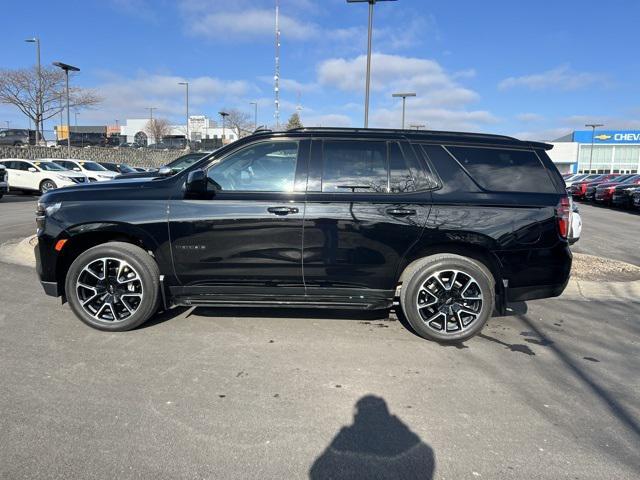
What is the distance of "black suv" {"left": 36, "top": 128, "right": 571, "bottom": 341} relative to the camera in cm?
431

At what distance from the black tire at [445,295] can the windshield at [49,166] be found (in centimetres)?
2074

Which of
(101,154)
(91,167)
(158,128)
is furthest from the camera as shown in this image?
(158,128)

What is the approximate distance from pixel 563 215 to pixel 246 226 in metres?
2.96

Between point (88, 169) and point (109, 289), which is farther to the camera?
point (88, 169)

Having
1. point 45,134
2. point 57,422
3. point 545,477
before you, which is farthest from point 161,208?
point 45,134

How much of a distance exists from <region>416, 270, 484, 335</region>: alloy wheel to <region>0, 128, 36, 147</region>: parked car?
42235 mm

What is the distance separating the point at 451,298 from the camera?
4445 millimetres

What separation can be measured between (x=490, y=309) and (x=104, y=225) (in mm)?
3723

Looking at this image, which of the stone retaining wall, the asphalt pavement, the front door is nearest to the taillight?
the front door

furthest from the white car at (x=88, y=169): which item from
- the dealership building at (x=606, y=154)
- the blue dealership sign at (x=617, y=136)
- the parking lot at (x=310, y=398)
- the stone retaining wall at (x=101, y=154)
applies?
the blue dealership sign at (x=617, y=136)

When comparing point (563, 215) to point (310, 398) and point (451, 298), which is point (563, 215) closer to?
point (451, 298)

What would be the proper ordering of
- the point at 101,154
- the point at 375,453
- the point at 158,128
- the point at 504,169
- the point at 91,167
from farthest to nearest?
the point at 158,128
the point at 101,154
the point at 91,167
the point at 504,169
the point at 375,453

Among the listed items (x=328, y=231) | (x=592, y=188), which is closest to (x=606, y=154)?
(x=592, y=188)

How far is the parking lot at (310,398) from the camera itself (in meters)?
2.66
